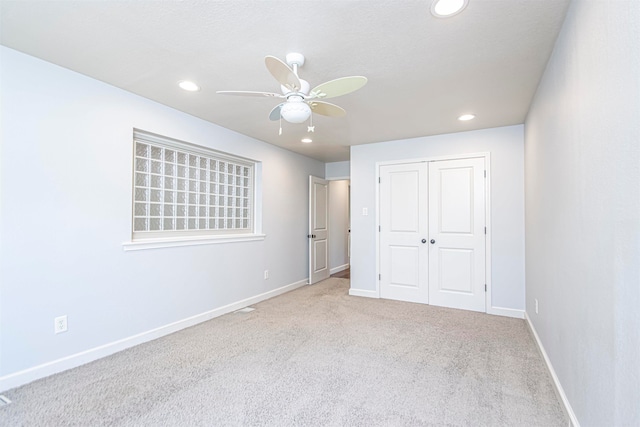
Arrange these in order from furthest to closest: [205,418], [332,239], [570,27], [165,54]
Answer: [332,239], [165,54], [205,418], [570,27]

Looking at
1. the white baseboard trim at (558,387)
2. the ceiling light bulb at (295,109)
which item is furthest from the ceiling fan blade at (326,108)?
the white baseboard trim at (558,387)

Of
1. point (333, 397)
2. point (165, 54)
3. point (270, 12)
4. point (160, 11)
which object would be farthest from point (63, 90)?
point (333, 397)

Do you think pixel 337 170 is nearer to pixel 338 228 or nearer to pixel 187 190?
pixel 338 228

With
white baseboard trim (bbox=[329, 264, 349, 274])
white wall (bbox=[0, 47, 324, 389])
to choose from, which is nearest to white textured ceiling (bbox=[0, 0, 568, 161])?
white wall (bbox=[0, 47, 324, 389])

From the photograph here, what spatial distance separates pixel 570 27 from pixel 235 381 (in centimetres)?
302

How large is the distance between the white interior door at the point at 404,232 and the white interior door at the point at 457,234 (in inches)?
4.8

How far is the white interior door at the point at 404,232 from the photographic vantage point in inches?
169

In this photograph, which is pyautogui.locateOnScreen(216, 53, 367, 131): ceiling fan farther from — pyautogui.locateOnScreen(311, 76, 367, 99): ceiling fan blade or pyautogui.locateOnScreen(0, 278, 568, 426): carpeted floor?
pyautogui.locateOnScreen(0, 278, 568, 426): carpeted floor

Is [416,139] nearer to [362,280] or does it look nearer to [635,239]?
[362,280]

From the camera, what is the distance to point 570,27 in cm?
167

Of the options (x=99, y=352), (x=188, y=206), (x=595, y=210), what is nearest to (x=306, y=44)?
(x=595, y=210)

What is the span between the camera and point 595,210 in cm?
134

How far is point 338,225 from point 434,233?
3027 mm

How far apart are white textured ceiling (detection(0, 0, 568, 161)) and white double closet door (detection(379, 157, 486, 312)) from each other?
1.24m
